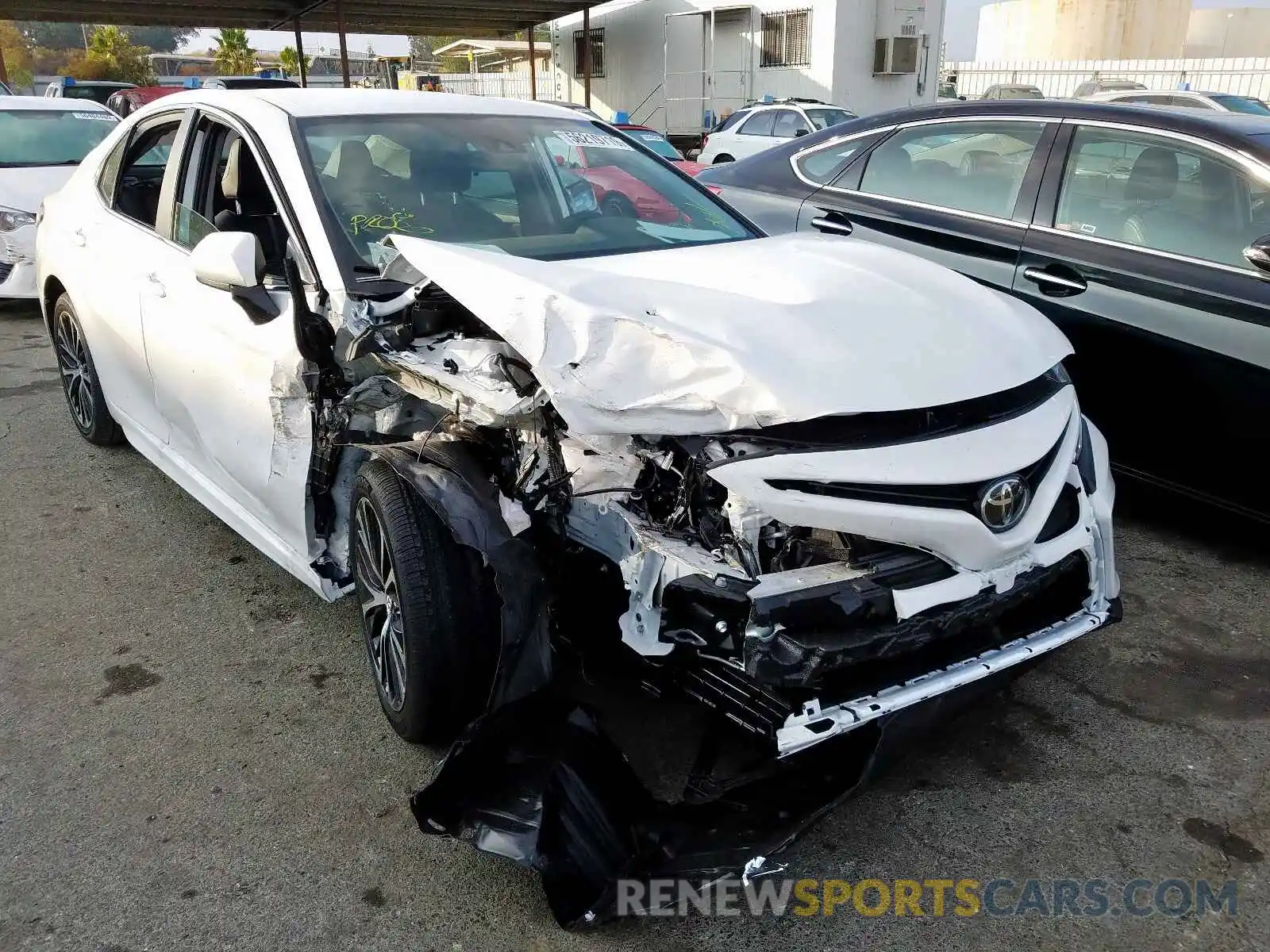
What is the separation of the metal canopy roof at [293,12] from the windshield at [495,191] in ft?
61.1

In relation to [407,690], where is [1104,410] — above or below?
above

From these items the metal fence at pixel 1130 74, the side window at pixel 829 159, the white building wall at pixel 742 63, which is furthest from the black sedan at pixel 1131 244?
the metal fence at pixel 1130 74

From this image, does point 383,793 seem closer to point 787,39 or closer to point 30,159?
point 30,159

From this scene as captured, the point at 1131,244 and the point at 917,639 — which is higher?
the point at 1131,244

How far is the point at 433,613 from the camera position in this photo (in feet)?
8.27

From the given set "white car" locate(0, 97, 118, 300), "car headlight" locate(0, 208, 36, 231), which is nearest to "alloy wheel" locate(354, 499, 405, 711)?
"white car" locate(0, 97, 118, 300)

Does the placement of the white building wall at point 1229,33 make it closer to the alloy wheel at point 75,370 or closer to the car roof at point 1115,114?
the car roof at point 1115,114

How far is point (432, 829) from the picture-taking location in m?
2.28

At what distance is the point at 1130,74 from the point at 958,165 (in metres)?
30.2

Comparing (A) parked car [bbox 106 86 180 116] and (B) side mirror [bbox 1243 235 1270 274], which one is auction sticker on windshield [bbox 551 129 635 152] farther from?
(A) parked car [bbox 106 86 180 116]

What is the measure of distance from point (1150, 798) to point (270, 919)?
2.17m

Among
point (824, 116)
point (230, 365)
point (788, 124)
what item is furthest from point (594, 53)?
point (230, 365)

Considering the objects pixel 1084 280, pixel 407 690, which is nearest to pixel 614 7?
pixel 1084 280

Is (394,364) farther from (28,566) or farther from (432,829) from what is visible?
(28,566)
